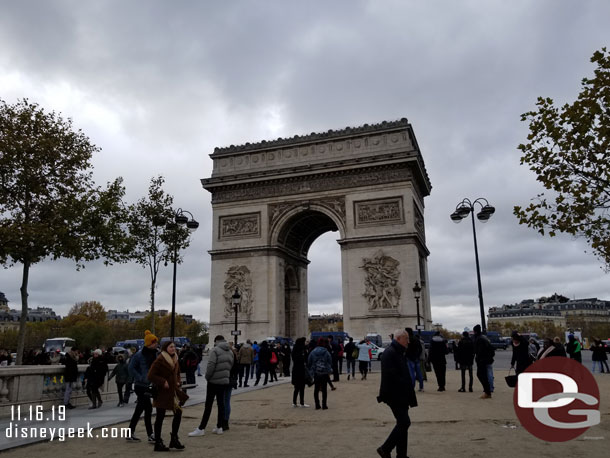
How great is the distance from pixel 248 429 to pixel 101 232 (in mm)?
13331

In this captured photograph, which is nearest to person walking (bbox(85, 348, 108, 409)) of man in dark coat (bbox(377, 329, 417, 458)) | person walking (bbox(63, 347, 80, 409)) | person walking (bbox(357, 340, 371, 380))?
person walking (bbox(63, 347, 80, 409))

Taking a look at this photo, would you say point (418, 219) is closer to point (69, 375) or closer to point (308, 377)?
point (308, 377)

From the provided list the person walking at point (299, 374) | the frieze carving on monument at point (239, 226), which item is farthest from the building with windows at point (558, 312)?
the person walking at point (299, 374)

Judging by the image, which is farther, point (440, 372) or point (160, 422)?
point (440, 372)

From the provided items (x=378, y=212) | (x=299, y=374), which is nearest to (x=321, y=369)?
(x=299, y=374)

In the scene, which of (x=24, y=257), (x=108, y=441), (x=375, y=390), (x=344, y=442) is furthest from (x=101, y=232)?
(x=344, y=442)

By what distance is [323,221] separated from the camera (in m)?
37.0

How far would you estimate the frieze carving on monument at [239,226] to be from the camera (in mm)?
34406

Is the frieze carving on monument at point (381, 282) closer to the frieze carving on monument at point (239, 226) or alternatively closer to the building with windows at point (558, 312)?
the frieze carving on monument at point (239, 226)

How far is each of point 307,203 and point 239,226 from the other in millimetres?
5125

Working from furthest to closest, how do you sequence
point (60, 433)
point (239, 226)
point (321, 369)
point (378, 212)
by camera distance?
1. point (239, 226)
2. point (378, 212)
3. point (321, 369)
4. point (60, 433)

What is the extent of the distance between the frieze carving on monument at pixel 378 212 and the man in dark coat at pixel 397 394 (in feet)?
85.2

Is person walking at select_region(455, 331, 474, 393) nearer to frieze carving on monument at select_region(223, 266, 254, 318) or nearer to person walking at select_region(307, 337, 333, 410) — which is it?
person walking at select_region(307, 337, 333, 410)

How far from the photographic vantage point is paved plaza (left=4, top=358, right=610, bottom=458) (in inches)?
248
